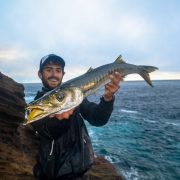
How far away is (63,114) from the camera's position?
606 centimetres

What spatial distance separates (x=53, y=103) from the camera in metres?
5.75

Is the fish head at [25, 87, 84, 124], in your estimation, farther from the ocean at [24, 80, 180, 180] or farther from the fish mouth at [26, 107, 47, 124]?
the ocean at [24, 80, 180, 180]

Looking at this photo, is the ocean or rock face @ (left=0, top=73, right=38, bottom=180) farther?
the ocean

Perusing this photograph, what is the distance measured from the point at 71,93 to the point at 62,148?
3.65ft

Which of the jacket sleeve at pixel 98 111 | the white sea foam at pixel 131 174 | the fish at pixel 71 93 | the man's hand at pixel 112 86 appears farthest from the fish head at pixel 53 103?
the white sea foam at pixel 131 174

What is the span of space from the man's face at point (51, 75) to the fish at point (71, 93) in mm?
516

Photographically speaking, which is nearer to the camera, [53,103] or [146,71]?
[53,103]

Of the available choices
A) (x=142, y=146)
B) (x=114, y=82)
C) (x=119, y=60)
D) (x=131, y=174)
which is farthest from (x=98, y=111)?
(x=142, y=146)

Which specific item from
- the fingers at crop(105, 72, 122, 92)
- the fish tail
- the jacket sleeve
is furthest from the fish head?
the fish tail

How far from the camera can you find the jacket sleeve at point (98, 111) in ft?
21.3

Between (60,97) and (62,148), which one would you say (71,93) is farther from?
(62,148)

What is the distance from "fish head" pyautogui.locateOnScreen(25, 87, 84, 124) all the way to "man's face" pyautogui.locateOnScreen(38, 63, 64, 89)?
769 millimetres

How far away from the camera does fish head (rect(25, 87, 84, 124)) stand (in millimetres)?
5615

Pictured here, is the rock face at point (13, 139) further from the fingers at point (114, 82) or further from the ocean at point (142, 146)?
the ocean at point (142, 146)
